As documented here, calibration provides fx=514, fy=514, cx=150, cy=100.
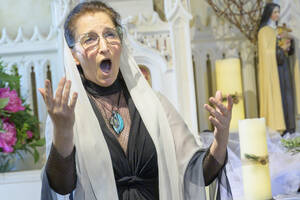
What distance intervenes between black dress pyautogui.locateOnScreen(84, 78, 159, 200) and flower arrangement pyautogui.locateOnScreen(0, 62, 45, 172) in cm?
125

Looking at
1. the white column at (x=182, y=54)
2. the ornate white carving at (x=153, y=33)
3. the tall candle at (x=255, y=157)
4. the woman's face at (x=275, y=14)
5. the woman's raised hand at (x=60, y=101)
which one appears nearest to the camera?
the woman's raised hand at (x=60, y=101)

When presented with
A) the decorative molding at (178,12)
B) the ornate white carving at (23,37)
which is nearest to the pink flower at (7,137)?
the ornate white carving at (23,37)

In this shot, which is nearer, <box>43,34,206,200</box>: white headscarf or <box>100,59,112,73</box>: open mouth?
<box>43,34,206,200</box>: white headscarf

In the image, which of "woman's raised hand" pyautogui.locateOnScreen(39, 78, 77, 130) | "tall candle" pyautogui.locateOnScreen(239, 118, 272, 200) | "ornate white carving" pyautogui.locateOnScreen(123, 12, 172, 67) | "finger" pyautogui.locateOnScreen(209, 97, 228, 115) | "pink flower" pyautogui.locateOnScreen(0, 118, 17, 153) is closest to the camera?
"woman's raised hand" pyautogui.locateOnScreen(39, 78, 77, 130)

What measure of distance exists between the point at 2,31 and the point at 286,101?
1767 millimetres

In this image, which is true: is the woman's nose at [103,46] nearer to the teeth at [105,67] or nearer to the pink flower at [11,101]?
the teeth at [105,67]

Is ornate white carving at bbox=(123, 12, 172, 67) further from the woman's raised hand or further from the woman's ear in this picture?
the woman's raised hand

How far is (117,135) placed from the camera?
1.25m

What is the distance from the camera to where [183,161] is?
1.30 m

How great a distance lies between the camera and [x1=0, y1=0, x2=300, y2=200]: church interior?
110 inches

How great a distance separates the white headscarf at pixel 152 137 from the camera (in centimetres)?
118

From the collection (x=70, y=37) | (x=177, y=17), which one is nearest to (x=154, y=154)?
(x=70, y=37)

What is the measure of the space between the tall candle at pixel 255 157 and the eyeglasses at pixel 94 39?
405 mm

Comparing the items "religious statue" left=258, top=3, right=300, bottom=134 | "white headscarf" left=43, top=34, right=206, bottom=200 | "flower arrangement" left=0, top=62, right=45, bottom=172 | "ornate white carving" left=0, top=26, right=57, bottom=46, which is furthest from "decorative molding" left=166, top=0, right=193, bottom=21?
"white headscarf" left=43, top=34, right=206, bottom=200
